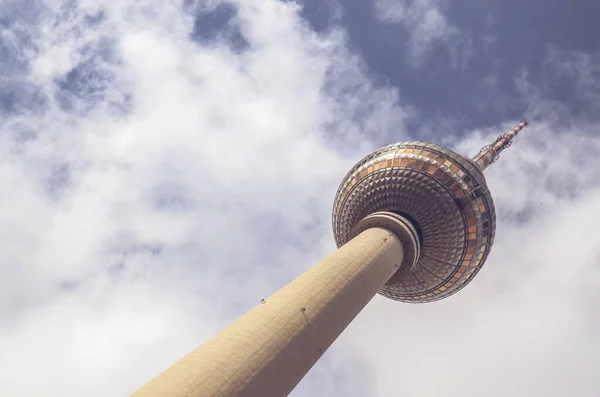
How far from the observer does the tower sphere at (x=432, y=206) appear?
101 feet

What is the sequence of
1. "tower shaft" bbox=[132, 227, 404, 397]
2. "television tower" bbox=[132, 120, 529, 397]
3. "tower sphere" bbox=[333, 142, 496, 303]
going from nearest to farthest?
"tower shaft" bbox=[132, 227, 404, 397]
"television tower" bbox=[132, 120, 529, 397]
"tower sphere" bbox=[333, 142, 496, 303]

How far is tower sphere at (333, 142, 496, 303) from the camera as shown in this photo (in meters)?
30.9

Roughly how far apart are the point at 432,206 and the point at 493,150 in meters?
21.4

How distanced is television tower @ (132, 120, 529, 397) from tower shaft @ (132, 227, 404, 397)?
39 mm

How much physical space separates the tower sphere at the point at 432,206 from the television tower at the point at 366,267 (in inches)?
3.2

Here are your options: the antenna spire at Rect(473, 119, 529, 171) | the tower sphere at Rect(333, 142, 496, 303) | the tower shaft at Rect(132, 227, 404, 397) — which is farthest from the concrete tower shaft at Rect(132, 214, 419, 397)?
the antenna spire at Rect(473, 119, 529, 171)

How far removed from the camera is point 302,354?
17.0 m

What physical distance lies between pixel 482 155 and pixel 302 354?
37.1 meters

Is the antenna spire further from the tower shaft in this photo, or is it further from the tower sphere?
the tower shaft

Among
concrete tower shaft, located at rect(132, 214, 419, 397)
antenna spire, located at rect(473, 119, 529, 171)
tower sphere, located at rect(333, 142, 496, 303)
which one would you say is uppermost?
antenna spire, located at rect(473, 119, 529, 171)

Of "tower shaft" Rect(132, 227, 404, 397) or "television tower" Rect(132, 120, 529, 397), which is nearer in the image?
"tower shaft" Rect(132, 227, 404, 397)

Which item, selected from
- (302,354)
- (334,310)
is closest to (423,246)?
(334,310)

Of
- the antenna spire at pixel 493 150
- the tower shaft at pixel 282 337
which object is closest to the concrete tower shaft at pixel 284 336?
the tower shaft at pixel 282 337

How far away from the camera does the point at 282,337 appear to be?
A: 16344 millimetres
